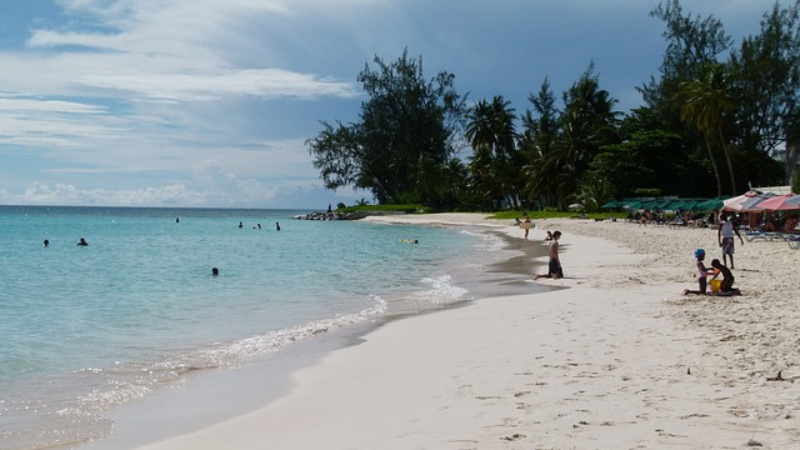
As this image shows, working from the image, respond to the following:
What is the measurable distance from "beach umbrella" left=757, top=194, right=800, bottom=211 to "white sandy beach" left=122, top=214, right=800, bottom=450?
1478 centimetres

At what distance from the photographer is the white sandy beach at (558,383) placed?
5.47 meters

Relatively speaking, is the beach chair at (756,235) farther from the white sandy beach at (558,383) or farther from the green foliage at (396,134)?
the green foliage at (396,134)

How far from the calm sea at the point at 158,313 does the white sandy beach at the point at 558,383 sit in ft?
6.53

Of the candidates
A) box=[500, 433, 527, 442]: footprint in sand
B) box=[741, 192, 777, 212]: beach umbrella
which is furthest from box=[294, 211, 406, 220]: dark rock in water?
box=[500, 433, 527, 442]: footprint in sand

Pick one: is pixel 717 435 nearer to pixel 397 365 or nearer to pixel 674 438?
pixel 674 438

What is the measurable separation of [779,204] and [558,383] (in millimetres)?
24039

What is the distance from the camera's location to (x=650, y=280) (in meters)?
Answer: 17.0

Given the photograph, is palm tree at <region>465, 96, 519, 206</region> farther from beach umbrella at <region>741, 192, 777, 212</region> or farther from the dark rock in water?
beach umbrella at <region>741, 192, 777, 212</region>

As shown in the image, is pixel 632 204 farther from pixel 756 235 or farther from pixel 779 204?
pixel 779 204

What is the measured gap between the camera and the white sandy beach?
547cm

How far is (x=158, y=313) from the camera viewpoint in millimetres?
16578

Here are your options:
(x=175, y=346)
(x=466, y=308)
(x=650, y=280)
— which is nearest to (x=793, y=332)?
(x=466, y=308)

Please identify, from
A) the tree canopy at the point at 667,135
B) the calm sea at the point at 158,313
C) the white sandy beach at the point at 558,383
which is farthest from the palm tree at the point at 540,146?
the white sandy beach at the point at 558,383

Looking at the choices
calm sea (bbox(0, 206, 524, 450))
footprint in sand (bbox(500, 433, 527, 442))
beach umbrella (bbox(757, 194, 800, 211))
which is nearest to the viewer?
footprint in sand (bbox(500, 433, 527, 442))
